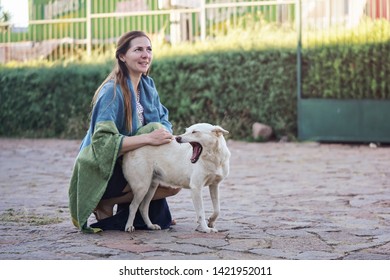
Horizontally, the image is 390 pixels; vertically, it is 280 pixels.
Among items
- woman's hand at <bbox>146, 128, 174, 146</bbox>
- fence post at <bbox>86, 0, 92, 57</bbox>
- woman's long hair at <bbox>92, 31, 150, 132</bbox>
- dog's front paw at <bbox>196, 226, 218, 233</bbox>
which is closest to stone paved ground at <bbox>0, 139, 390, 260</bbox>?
dog's front paw at <bbox>196, 226, 218, 233</bbox>

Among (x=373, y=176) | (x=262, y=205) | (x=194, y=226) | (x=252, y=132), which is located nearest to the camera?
(x=194, y=226)

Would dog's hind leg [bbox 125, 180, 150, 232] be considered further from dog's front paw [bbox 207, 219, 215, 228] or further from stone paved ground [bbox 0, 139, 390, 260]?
dog's front paw [bbox 207, 219, 215, 228]

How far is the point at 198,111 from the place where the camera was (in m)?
13.1

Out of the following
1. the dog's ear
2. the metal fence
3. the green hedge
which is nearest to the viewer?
the dog's ear

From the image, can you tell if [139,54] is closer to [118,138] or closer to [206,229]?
[118,138]

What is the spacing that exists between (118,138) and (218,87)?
8.35 metres

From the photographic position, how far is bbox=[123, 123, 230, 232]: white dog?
4.60 meters

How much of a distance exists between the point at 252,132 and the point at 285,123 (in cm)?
59

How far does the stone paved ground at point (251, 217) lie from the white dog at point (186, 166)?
0.23 meters

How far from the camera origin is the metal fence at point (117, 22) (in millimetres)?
14016

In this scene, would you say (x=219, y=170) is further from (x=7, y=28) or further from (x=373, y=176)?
(x=7, y=28)

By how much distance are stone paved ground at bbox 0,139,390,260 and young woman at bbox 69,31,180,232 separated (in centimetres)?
18

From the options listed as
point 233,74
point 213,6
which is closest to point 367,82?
point 233,74

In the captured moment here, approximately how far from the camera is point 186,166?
472cm
